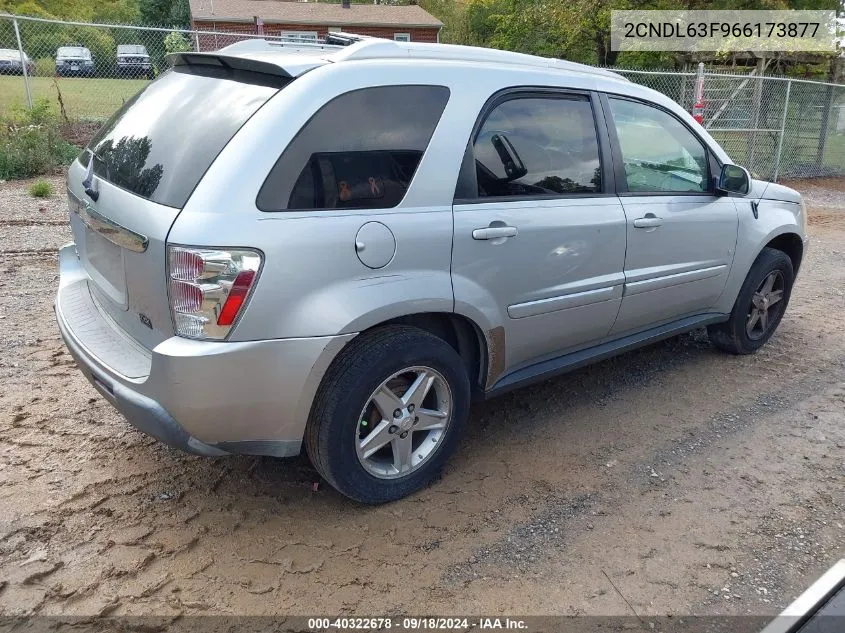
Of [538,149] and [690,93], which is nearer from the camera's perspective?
[538,149]

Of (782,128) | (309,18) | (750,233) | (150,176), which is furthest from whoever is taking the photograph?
(309,18)

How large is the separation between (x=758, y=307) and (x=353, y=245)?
3.50 metres

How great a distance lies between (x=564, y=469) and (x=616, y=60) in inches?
810

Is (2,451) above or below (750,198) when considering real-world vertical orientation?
below

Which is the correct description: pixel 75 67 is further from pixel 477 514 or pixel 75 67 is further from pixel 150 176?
pixel 477 514

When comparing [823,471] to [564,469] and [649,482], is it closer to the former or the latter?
[649,482]

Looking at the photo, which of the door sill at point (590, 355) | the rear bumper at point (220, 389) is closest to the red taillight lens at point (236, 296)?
the rear bumper at point (220, 389)

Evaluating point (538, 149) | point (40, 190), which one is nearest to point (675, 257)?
point (538, 149)

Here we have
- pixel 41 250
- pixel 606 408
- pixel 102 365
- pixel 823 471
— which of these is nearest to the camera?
pixel 102 365

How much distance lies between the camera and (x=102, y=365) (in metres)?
2.87

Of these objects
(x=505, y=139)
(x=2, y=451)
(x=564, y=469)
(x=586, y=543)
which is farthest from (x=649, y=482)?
(x=2, y=451)

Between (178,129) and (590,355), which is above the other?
(178,129)

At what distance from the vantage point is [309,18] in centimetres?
3091

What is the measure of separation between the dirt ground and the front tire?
0.17 meters
